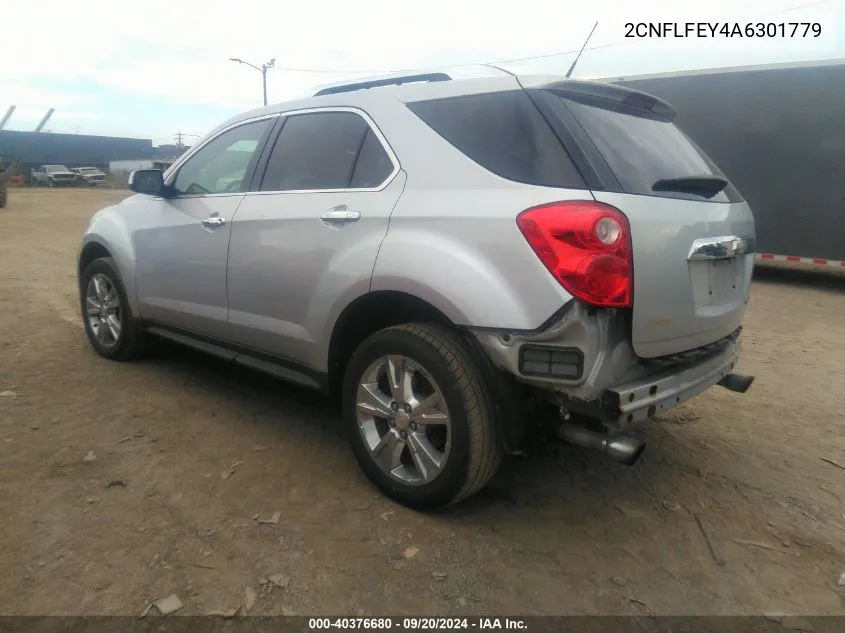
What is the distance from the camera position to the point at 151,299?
4.15 metres

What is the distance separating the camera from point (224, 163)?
3.85 metres

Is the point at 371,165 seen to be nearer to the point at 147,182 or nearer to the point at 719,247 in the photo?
the point at 719,247

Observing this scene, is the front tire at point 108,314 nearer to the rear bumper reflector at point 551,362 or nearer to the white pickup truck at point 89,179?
the rear bumper reflector at point 551,362

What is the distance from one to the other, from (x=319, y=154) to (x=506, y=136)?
3.60 feet

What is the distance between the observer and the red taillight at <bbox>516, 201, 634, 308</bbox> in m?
2.20

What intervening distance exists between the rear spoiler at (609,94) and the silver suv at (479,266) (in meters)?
0.01

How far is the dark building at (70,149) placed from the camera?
52688 mm

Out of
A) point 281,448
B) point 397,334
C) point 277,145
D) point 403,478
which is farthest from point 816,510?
point 277,145

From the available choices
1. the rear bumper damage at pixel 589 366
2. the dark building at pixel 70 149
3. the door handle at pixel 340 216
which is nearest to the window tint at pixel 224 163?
the door handle at pixel 340 216

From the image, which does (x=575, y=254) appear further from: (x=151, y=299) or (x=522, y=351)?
(x=151, y=299)

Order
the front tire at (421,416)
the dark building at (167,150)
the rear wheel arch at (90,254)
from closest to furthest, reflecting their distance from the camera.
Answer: the front tire at (421,416) < the rear wheel arch at (90,254) < the dark building at (167,150)

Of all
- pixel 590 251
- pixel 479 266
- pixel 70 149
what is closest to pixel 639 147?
pixel 590 251

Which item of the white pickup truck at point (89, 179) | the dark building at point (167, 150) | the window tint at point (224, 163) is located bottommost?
the white pickup truck at point (89, 179)

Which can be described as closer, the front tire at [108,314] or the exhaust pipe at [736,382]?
the exhaust pipe at [736,382]
